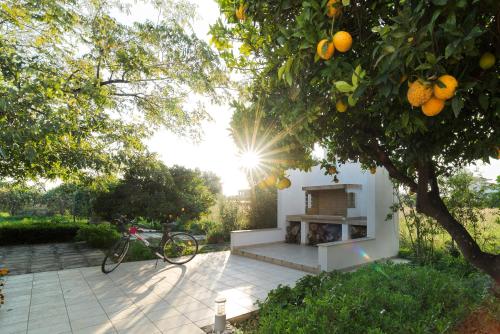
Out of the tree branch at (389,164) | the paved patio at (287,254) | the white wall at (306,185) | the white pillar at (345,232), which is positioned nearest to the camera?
the tree branch at (389,164)

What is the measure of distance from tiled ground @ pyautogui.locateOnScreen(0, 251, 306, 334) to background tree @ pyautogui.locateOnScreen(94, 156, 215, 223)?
361 cm

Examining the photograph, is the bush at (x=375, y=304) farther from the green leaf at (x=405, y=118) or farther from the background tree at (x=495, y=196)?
the green leaf at (x=405, y=118)

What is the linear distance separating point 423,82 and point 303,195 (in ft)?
30.2

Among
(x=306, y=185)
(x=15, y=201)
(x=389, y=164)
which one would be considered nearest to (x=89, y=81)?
(x=389, y=164)

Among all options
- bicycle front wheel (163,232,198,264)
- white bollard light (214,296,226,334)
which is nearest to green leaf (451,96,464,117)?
white bollard light (214,296,226,334)

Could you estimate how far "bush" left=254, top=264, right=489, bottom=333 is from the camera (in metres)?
2.27

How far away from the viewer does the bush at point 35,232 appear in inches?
400

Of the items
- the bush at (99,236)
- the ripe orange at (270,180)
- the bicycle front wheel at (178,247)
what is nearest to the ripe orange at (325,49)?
the ripe orange at (270,180)

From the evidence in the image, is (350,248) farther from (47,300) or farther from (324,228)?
(47,300)

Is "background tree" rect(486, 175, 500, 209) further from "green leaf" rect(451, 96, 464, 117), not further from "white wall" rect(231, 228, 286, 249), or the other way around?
"white wall" rect(231, 228, 286, 249)

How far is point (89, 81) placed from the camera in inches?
193

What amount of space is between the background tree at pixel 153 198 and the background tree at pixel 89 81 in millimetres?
3001

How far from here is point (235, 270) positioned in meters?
6.35

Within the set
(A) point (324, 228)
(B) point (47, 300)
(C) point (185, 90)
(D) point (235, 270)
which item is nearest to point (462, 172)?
(A) point (324, 228)
